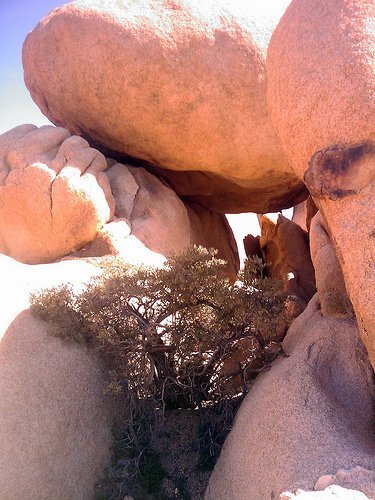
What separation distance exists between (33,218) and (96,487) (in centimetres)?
288

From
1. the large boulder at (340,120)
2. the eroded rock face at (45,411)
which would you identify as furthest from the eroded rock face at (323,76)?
the eroded rock face at (45,411)

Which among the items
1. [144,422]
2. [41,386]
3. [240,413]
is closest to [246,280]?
[240,413]

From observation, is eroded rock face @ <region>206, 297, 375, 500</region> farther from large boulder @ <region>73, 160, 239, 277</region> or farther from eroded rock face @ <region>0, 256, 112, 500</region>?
large boulder @ <region>73, 160, 239, 277</region>

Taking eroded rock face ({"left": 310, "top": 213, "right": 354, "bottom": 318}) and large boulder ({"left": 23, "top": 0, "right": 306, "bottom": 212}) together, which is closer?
eroded rock face ({"left": 310, "top": 213, "right": 354, "bottom": 318})

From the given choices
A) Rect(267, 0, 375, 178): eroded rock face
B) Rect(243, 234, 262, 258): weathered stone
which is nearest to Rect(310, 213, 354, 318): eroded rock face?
Rect(267, 0, 375, 178): eroded rock face

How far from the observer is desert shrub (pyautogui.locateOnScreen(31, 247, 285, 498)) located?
4.12m

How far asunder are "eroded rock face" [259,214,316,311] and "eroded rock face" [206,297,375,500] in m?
2.74

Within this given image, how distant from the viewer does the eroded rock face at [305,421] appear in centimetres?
291

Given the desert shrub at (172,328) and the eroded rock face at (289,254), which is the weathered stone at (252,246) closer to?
the eroded rock face at (289,254)

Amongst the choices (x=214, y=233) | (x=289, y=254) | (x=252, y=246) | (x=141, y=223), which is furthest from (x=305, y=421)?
(x=252, y=246)

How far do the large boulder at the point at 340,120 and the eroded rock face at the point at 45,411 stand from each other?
188 centimetres

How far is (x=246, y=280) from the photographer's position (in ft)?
14.3

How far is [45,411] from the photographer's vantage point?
3713 millimetres

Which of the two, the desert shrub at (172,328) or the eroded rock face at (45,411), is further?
the desert shrub at (172,328)
